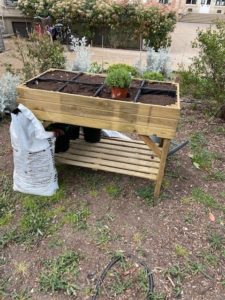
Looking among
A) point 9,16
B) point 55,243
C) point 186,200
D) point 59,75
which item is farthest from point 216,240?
point 9,16

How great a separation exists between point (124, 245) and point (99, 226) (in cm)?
26

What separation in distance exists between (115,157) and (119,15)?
680 cm

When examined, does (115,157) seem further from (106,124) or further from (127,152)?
(106,124)

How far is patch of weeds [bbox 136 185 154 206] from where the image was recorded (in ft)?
7.91

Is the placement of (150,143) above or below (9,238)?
above

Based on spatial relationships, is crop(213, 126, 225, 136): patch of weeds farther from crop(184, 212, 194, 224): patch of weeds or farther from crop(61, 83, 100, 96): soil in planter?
crop(61, 83, 100, 96): soil in planter

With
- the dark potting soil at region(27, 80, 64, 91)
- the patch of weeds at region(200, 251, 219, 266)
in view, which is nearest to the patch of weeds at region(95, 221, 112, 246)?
the patch of weeds at region(200, 251, 219, 266)

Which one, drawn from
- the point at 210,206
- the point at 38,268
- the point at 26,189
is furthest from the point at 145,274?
the point at 26,189

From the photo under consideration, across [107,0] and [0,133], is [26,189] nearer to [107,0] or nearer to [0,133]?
[0,133]

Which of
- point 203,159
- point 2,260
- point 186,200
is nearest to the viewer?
point 2,260

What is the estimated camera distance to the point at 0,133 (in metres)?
3.35

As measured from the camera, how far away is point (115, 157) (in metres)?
2.62

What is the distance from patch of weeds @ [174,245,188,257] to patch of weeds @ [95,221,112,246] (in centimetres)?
50

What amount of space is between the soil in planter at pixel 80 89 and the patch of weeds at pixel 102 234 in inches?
41.7
